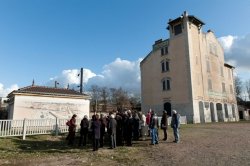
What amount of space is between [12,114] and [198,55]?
28.3m

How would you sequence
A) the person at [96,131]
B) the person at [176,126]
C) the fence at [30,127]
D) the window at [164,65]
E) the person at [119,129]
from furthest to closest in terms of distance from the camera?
1. the window at [164,65]
2. the fence at [30,127]
3. the person at [176,126]
4. the person at [119,129]
5. the person at [96,131]

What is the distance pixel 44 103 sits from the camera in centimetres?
2061

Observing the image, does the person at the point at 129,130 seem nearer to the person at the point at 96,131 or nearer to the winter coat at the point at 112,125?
the winter coat at the point at 112,125

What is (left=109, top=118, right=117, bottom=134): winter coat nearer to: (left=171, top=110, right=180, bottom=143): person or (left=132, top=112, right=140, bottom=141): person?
(left=132, top=112, right=140, bottom=141): person

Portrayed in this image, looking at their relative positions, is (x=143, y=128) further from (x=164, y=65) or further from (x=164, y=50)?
(x=164, y=50)

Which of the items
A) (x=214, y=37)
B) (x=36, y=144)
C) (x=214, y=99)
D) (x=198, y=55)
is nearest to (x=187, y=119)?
(x=214, y=99)

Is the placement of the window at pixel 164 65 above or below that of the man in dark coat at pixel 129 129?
above

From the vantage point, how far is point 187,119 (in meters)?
32.5

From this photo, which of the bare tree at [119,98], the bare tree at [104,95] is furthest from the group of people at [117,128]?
the bare tree at [104,95]

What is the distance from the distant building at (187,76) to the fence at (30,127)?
2154cm

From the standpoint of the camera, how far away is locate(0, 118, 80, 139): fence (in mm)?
14719

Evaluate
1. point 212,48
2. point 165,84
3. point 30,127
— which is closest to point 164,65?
point 165,84

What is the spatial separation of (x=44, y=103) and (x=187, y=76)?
21438mm

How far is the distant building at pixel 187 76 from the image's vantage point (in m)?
33.6
